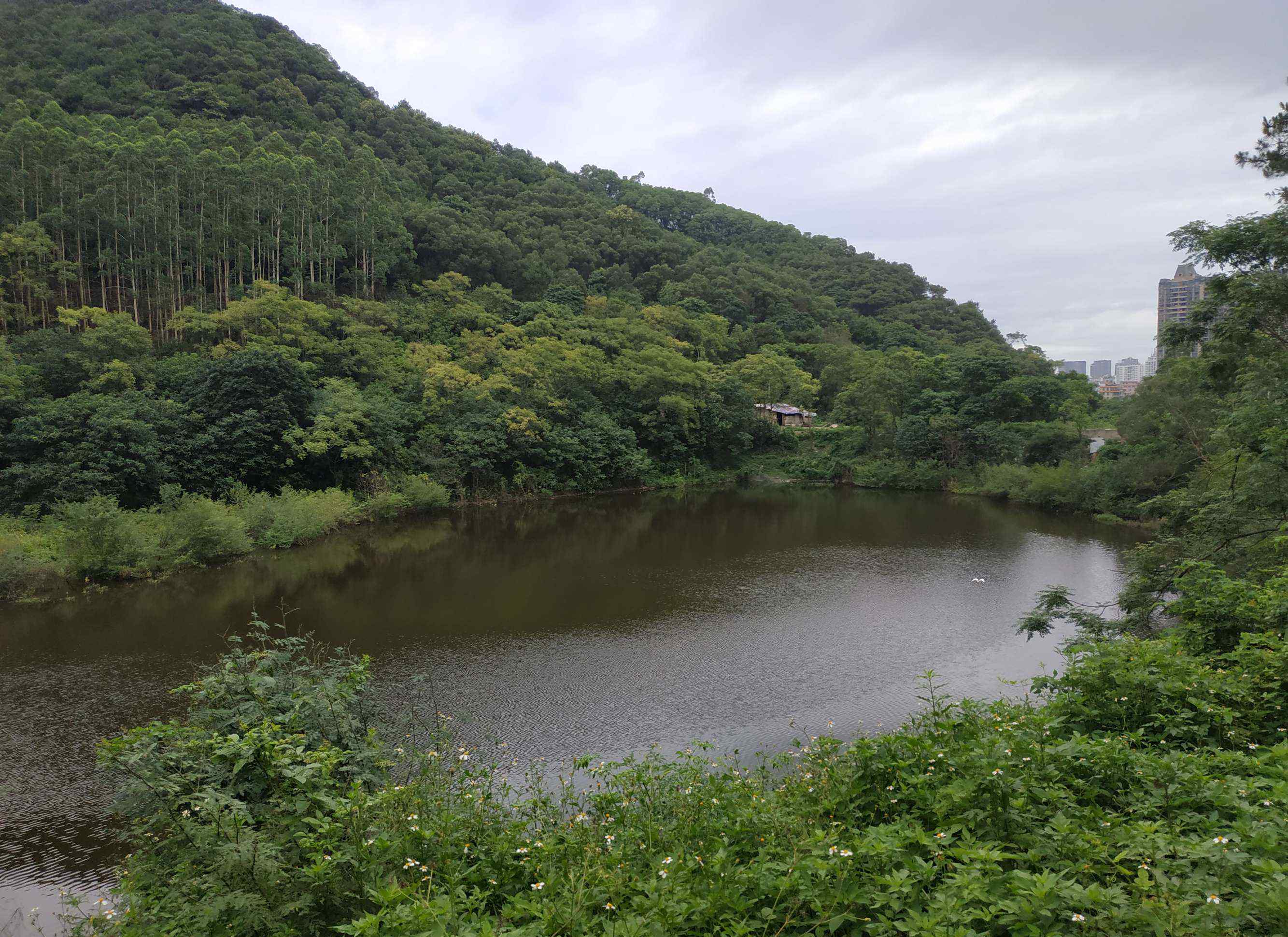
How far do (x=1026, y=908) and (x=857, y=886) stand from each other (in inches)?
25.4

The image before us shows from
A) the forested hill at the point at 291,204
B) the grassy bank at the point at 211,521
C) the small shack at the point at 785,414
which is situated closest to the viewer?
the grassy bank at the point at 211,521

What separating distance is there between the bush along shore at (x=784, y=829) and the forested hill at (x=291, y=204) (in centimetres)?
2365

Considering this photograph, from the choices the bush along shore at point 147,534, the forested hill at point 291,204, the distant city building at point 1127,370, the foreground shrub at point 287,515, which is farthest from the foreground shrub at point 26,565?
the distant city building at point 1127,370

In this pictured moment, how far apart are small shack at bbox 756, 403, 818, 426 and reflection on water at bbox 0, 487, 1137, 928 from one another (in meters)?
18.1

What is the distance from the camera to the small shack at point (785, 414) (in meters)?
38.2

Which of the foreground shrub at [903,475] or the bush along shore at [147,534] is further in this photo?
the foreground shrub at [903,475]

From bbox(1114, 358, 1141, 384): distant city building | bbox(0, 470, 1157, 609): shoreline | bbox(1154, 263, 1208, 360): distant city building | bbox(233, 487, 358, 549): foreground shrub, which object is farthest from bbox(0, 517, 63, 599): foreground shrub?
bbox(1114, 358, 1141, 384): distant city building

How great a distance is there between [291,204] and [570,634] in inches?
982

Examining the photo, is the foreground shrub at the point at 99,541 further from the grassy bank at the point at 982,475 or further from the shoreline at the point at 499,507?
the grassy bank at the point at 982,475

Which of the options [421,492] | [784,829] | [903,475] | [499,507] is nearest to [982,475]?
[903,475]

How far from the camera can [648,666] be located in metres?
10.1

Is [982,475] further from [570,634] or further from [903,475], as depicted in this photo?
[570,634]

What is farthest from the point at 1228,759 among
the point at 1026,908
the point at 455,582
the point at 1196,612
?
the point at 455,582

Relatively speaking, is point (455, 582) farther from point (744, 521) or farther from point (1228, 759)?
point (1228, 759)
